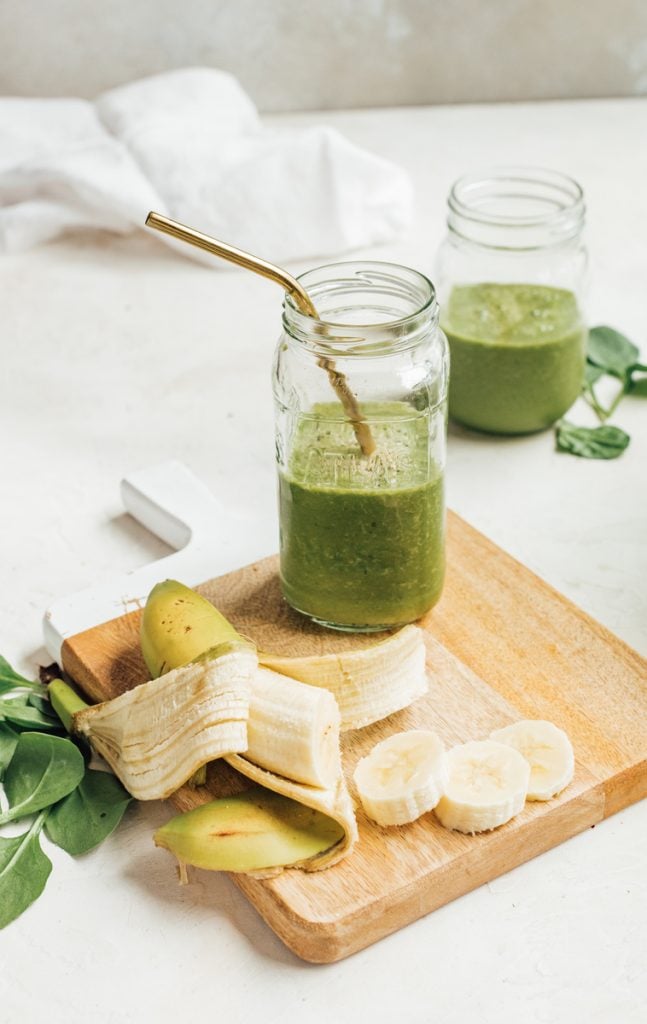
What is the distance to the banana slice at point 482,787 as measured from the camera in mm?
1001

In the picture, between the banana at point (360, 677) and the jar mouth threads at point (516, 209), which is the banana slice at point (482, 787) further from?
the jar mouth threads at point (516, 209)

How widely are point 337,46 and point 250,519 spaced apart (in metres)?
1.41

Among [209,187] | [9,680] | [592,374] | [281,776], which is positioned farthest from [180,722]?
[209,187]

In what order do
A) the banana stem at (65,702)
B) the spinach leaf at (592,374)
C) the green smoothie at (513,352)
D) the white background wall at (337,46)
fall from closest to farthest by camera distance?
1. the banana stem at (65,702)
2. the green smoothie at (513,352)
3. the spinach leaf at (592,374)
4. the white background wall at (337,46)

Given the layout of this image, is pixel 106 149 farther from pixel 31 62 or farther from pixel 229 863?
pixel 229 863

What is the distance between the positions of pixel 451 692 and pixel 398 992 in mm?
298

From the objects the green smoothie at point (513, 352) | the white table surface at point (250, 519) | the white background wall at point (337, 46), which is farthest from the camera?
the white background wall at point (337, 46)

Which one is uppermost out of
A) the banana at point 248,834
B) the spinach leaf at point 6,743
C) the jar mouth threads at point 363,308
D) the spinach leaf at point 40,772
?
the jar mouth threads at point 363,308

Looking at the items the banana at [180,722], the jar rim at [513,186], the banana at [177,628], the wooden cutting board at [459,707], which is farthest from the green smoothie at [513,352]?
the banana at [180,722]

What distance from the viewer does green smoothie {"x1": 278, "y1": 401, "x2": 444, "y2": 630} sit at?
3.87ft

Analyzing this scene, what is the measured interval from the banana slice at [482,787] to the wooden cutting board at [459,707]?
0.5 inches

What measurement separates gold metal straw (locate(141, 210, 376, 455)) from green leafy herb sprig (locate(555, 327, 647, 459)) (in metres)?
0.50

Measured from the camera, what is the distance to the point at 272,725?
1.04 m

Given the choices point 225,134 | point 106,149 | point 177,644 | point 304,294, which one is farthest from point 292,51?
point 177,644
